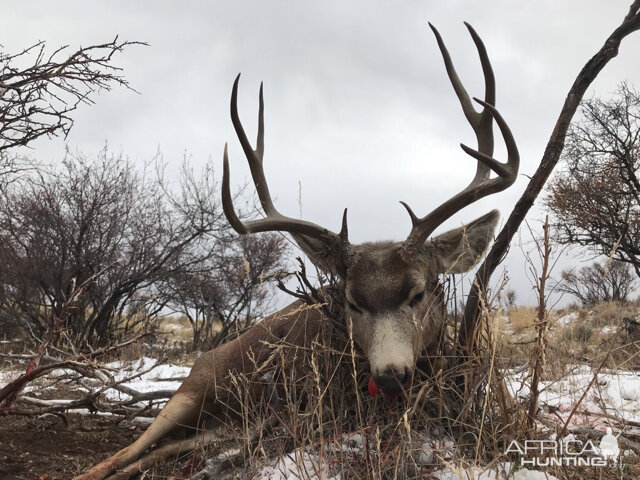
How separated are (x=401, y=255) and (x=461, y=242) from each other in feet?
2.06

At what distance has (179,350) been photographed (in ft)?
48.1

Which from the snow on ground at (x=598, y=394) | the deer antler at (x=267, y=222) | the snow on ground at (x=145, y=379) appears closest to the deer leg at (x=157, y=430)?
the snow on ground at (x=145, y=379)

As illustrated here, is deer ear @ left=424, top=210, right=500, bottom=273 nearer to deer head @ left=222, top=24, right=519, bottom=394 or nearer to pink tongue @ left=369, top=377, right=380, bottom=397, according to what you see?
deer head @ left=222, top=24, right=519, bottom=394

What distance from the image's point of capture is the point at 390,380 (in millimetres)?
3186

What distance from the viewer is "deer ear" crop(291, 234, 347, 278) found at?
13.5ft

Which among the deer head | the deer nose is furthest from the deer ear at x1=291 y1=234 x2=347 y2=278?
the deer nose

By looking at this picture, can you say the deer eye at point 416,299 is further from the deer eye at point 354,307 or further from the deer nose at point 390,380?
the deer nose at point 390,380

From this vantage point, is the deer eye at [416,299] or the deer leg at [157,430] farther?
the deer leg at [157,430]

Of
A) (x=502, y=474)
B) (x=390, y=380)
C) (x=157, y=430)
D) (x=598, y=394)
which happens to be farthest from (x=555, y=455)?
(x=157, y=430)

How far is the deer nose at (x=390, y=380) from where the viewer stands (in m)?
3.18

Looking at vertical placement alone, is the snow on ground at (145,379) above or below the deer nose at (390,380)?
below

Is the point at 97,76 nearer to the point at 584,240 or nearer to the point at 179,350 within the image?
the point at 179,350

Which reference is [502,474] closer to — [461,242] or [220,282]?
[461,242]

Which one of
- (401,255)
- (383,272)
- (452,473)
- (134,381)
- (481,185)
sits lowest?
(134,381)
